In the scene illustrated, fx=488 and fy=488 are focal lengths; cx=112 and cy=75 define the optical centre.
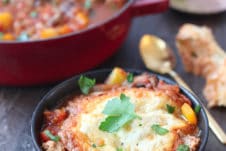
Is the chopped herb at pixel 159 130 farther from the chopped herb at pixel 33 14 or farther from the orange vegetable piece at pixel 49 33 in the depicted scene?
the chopped herb at pixel 33 14

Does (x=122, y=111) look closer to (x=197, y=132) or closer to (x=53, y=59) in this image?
(x=197, y=132)

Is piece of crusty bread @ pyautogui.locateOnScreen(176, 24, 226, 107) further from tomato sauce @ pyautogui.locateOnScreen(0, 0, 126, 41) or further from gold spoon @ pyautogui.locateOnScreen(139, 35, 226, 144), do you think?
tomato sauce @ pyautogui.locateOnScreen(0, 0, 126, 41)

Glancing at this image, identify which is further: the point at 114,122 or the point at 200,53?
the point at 200,53

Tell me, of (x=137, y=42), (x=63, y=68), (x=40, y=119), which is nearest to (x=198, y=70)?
(x=137, y=42)

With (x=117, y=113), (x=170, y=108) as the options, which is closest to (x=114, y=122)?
(x=117, y=113)

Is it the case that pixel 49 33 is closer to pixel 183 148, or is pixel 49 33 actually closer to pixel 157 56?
pixel 157 56

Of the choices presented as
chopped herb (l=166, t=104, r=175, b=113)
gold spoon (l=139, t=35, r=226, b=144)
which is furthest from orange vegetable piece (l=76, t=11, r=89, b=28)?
chopped herb (l=166, t=104, r=175, b=113)

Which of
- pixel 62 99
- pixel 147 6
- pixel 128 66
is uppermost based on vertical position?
pixel 147 6
